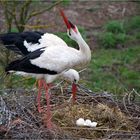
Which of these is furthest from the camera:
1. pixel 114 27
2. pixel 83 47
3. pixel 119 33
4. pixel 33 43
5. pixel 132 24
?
pixel 132 24

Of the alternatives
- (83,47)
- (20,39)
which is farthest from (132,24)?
(83,47)

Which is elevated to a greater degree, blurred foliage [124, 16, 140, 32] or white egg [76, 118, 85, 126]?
white egg [76, 118, 85, 126]

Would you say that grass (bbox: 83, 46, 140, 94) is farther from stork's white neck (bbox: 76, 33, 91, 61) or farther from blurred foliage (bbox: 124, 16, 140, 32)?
stork's white neck (bbox: 76, 33, 91, 61)

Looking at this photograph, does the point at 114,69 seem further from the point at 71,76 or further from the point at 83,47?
the point at 83,47

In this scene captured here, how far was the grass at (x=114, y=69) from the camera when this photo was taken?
10227 mm

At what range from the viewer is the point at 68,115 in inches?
282

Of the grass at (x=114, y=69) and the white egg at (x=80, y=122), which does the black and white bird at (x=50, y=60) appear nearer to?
the white egg at (x=80, y=122)

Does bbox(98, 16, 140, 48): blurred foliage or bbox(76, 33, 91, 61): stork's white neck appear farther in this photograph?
bbox(98, 16, 140, 48): blurred foliage

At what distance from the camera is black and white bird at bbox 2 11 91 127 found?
6.94 metres

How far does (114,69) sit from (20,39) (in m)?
3.55

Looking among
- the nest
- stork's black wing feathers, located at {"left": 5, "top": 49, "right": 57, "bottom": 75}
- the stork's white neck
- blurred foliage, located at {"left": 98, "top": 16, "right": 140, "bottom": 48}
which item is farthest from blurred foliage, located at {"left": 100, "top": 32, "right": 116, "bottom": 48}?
stork's black wing feathers, located at {"left": 5, "top": 49, "right": 57, "bottom": 75}

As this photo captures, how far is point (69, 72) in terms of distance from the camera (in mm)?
7492

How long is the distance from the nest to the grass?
2045 millimetres

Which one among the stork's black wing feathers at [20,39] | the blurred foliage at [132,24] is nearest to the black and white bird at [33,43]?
the stork's black wing feathers at [20,39]
